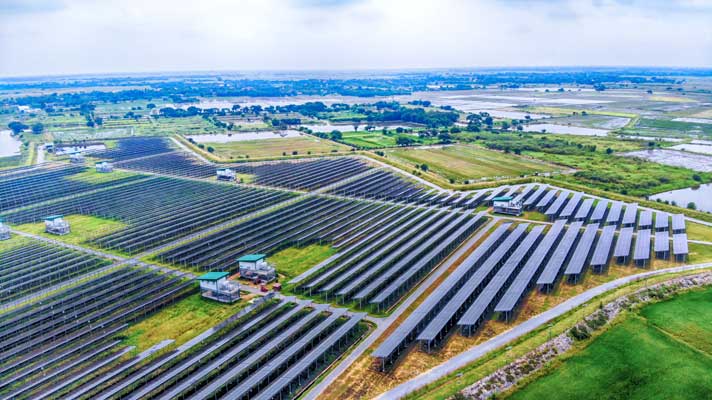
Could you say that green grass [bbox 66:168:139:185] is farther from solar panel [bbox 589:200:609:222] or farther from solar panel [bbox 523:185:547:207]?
solar panel [bbox 589:200:609:222]

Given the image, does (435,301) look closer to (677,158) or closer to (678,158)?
(677,158)

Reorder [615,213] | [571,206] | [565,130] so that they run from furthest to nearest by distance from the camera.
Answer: [565,130] < [571,206] < [615,213]

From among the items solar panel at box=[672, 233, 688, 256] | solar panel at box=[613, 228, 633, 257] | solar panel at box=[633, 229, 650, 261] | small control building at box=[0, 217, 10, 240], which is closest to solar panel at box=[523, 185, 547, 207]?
solar panel at box=[613, 228, 633, 257]

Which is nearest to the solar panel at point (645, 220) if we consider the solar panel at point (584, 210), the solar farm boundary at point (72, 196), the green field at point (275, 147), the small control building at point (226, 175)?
the solar panel at point (584, 210)

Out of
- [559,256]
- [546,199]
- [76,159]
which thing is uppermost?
[546,199]

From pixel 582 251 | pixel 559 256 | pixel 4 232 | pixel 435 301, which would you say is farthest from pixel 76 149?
pixel 582 251
